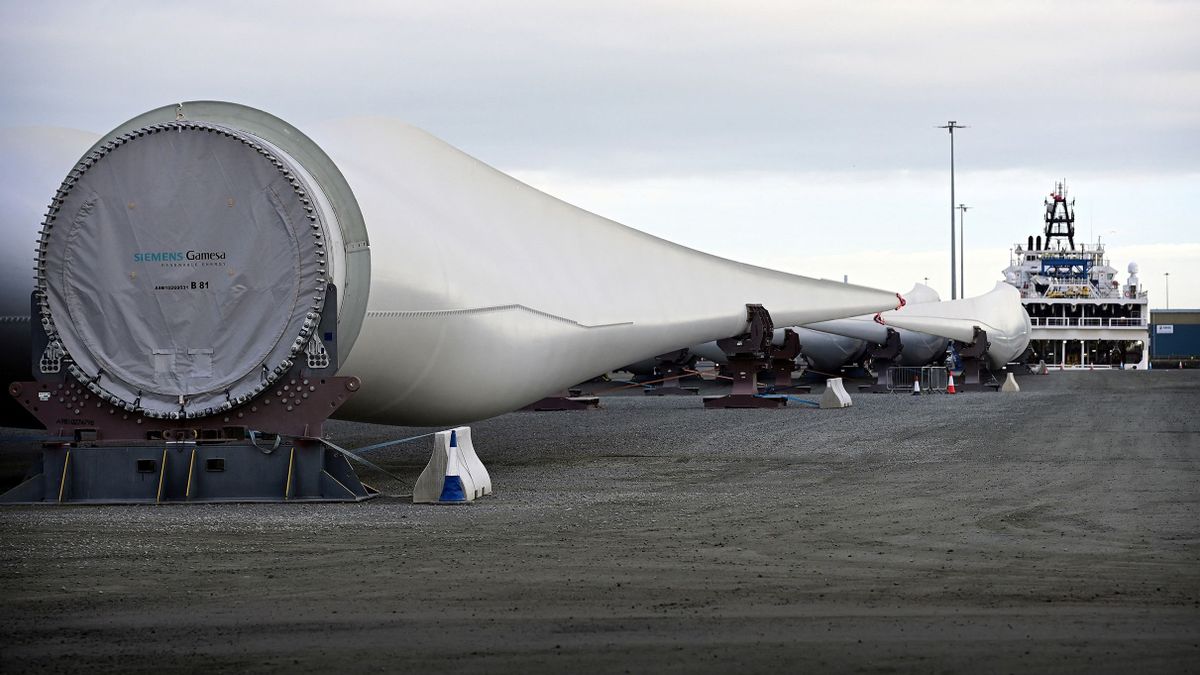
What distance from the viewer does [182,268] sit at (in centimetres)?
1353

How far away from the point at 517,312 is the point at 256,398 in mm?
3939

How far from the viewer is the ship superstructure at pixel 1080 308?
79.8 m

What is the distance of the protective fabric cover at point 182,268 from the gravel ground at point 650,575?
149cm

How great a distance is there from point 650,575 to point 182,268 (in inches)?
276

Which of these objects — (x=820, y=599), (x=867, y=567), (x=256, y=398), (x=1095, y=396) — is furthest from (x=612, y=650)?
(x=1095, y=396)

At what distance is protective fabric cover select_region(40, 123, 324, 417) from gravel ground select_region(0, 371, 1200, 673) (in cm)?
149

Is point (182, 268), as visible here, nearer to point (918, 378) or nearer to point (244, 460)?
point (244, 460)

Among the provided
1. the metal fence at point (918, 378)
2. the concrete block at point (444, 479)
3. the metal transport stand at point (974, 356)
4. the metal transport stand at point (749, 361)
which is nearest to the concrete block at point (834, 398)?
the metal transport stand at point (749, 361)

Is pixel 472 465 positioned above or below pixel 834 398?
below

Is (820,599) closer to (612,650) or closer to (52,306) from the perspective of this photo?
(612,650)

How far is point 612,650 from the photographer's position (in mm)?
6316

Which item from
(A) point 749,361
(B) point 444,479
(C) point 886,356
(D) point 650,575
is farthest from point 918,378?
(D) point 650,575

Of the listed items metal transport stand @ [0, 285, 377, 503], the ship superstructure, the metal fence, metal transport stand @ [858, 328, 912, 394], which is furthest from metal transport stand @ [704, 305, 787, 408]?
the ship superstructure

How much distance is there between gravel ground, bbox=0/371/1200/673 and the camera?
6.32 meters
